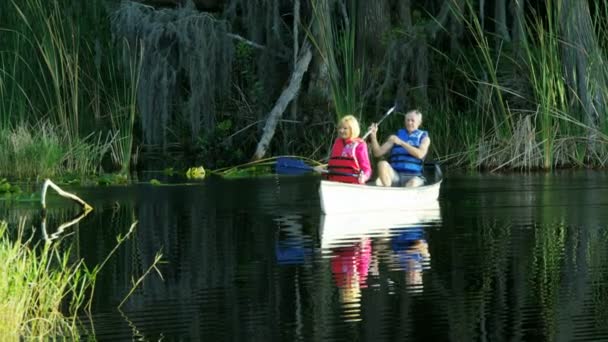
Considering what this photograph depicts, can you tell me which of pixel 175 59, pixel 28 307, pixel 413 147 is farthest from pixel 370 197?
pixel 175 59

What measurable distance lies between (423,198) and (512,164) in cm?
705

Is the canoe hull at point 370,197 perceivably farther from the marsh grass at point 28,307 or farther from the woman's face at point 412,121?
the marsh grass at point 28,307

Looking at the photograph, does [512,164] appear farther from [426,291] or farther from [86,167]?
[426,291]

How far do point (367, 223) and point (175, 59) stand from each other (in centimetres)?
1353

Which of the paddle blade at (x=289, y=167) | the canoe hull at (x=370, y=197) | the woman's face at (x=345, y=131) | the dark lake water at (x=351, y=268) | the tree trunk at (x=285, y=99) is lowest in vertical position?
the dark lake water at (x=351, y=268)

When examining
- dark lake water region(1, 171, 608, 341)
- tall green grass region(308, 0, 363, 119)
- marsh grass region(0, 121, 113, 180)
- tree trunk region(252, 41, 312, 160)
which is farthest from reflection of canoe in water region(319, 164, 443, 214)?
tree trunk region(252, 41, 312, 160)

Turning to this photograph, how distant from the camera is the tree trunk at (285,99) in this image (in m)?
25.6

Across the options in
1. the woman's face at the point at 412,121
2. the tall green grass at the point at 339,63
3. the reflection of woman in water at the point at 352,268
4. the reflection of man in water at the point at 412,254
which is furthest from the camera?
the tall green grass at the point at 339,63

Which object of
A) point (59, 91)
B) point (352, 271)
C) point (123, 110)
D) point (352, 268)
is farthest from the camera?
point (123, 110)

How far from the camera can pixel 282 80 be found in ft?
91.2

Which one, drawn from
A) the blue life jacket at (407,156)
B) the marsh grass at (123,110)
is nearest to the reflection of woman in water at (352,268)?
the blue life jacket at (407,156)

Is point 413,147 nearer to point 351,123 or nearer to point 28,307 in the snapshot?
point 351,123

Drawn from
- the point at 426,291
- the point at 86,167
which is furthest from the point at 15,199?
the point at 426,291

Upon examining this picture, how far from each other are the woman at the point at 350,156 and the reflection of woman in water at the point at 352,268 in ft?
9.32
